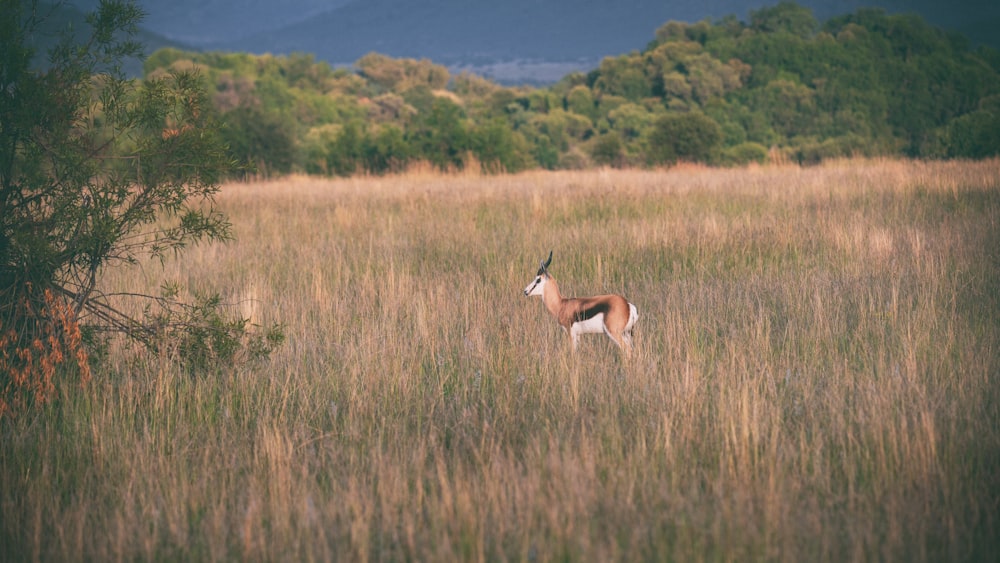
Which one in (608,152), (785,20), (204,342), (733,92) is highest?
(785,20)

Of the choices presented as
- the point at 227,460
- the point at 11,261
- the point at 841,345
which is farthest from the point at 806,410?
the point at 11,261

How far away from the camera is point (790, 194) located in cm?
1266

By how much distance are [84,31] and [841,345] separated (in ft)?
17.1

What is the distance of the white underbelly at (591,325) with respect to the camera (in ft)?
16.5

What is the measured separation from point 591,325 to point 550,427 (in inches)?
46.6

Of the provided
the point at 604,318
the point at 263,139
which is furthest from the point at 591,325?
the point at 263,139

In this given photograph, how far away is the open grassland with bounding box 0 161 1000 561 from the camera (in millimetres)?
2982

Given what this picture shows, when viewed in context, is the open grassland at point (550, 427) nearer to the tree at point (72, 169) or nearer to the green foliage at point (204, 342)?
the green foliage at point (204, 342)

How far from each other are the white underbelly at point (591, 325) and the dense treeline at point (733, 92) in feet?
87.8

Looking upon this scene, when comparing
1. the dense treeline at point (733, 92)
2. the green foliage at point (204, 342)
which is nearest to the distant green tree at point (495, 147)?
the dense treeline at point (733, 92)

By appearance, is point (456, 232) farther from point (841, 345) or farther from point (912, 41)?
point (912, 41)

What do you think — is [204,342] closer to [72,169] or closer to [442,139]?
[72,169]

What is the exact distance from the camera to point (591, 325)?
5043 mm

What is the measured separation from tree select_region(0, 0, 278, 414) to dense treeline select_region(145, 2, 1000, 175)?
88.4ft
